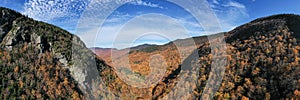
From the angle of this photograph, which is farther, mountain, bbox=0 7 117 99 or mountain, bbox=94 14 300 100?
mountain, bbox=0 7 117 99

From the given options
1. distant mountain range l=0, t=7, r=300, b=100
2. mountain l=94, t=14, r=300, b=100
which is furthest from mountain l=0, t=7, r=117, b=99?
mountain l=94, t=14, r=300, b=100

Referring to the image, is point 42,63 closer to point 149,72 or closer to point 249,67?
point 149,72

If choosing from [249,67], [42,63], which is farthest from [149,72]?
[249,67]

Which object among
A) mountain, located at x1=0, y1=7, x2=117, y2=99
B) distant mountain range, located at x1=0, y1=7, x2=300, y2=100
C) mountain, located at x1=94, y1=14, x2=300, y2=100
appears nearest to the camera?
mountain, located at x1=94, y1=14, x2=300, y2=100

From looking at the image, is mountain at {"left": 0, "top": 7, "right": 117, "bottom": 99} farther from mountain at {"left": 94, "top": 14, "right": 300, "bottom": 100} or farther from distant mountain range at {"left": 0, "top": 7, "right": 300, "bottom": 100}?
mountain at {"left": 94, "top": 14, "right": 300, "bottom": 100}

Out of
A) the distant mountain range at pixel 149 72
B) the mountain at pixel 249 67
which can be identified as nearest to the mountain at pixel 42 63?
the distant mountain range at pixel 149 72

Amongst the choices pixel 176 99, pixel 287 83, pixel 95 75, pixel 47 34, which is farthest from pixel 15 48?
pixel 287 83

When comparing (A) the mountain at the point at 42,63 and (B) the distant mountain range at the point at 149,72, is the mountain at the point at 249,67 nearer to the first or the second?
(B) the distant mountain range at the point at 149,72
